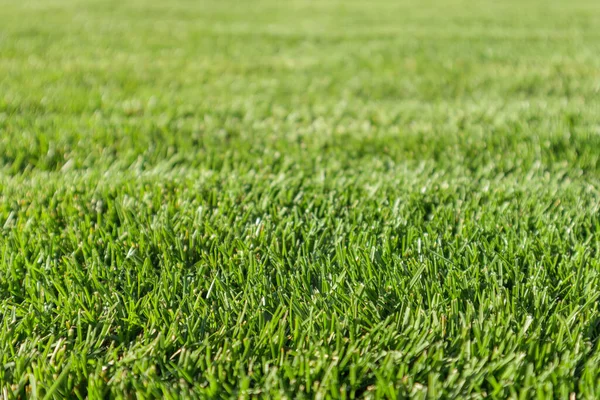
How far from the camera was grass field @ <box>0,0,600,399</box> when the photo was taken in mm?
1246

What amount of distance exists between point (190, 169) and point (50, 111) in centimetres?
129

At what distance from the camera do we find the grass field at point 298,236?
1246 millimetres

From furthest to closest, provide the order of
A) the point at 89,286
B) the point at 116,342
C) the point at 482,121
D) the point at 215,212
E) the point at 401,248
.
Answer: the point at 482,121 < the point at 215,212 < the point at 401,248 < the point at 89,286 < the point at 116,342

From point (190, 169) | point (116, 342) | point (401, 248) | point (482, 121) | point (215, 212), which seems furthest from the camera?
point (482, 121)

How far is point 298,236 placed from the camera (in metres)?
1.78

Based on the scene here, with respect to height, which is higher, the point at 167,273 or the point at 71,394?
the point at 167,273

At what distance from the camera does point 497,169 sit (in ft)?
7.73

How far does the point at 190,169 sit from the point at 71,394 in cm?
121

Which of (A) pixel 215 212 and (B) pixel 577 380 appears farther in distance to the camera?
(A) pixel 215 212

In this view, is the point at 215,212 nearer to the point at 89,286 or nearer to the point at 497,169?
the point at 89,286

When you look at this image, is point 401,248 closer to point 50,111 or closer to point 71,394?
point 71,394

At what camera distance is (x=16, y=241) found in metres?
1.70

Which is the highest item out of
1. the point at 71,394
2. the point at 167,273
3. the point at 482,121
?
the point at 482,121

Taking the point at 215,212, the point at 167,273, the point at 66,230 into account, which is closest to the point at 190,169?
the point at 215,212
